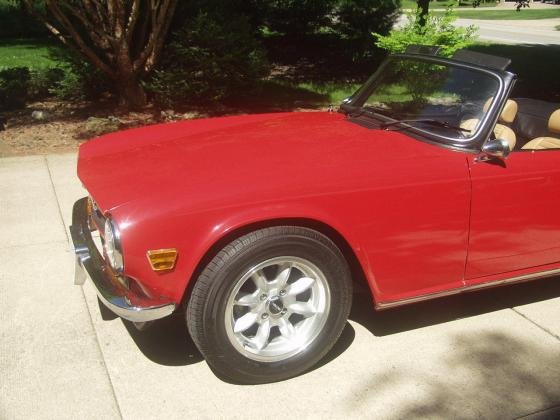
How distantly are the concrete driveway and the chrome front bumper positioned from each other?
0.42 meters

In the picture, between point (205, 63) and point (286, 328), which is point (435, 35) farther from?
point (286, 328)

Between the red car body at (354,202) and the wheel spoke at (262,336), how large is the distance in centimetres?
47

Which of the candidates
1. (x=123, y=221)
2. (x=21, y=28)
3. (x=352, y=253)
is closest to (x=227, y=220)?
(x=123, y=221)

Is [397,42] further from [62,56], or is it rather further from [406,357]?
[406,357]

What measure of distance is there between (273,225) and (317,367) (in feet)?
2.86

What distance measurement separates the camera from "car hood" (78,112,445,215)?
2.76 m

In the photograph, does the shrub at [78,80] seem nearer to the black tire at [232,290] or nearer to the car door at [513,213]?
the black tire at [232,290]

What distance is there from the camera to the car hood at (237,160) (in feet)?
9.07

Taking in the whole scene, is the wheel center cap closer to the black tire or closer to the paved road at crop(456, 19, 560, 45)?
the black tire

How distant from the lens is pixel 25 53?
1709 centimetres

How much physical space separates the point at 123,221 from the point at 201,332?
617mm

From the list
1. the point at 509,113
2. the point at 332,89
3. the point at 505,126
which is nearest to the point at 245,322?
the point at 505,126

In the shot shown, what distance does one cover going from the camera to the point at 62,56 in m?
9.36

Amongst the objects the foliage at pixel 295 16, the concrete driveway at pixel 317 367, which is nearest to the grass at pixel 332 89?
the foliage at pixel 295 16
